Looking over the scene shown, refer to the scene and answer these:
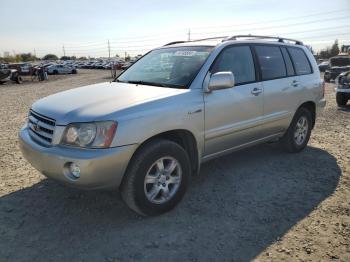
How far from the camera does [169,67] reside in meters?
4.44

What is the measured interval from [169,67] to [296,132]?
252cm

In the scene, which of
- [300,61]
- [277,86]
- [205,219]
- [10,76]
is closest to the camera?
[205,219]

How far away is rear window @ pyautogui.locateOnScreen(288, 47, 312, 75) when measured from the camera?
18.3ft

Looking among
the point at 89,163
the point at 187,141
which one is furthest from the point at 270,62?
the point at 89,163

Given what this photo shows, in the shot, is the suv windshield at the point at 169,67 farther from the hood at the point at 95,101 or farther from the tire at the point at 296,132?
the tire at the point at 296,132

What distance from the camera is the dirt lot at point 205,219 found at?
3.11 m

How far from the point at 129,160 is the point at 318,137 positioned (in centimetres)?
486

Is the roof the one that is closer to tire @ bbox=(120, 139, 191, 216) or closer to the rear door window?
the rear door window

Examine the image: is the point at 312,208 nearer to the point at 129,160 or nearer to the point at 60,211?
the point at 129,160

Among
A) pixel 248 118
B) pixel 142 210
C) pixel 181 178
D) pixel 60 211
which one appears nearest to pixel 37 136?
pixel 60 211

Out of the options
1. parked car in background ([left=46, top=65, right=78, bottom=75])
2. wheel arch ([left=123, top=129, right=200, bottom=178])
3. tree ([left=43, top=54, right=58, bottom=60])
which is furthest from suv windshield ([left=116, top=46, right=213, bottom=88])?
tree ([left=43, top=54, right=58, bottom=60])

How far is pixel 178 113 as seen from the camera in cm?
367

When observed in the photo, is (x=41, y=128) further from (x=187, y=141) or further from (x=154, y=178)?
(x=187, y=141)

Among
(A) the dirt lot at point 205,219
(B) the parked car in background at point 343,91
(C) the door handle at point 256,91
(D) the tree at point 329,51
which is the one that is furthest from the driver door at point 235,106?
(D) the tree at point 329,51
